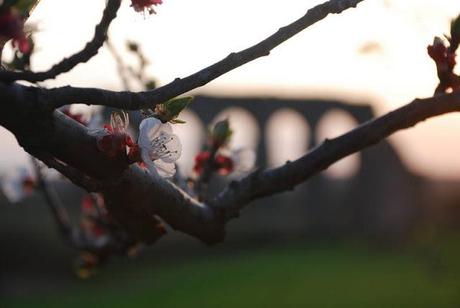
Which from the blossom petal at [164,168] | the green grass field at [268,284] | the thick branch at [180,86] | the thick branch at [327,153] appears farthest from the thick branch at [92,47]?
the green grass field at [268,284]

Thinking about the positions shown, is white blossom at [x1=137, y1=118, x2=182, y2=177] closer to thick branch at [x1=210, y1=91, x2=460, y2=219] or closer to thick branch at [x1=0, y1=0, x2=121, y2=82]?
thick branch at [x1=0, y1=0, x2=121, y2=82]

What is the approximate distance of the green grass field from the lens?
468 inches

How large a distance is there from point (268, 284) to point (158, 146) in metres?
12.6

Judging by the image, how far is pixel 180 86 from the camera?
113cm

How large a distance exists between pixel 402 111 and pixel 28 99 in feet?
1.98

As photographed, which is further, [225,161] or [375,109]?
[375,109]

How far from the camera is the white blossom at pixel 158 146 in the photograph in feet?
4.15

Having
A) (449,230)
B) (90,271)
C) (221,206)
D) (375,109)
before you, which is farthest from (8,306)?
(375,109)

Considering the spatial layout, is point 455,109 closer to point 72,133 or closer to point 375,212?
point 72,133

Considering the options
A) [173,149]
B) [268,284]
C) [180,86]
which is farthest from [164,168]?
[268,284]

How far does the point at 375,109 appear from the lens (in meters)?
26.5

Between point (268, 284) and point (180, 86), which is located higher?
point (180, 86)

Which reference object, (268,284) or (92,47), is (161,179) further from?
(268,284)

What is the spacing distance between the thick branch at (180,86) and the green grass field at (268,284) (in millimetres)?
8649
